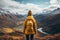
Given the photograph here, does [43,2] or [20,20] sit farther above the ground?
[43,2]

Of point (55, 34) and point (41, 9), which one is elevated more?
point (41, 9)

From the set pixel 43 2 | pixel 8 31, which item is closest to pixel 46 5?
pixel 43 2

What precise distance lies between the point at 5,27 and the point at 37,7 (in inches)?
55.7

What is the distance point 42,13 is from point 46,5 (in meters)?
0.35

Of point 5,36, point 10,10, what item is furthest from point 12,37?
point 10,10

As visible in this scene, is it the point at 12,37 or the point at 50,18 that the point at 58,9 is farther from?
the point at 12,37

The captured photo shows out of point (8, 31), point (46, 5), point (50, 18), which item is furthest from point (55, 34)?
point (8, 31)

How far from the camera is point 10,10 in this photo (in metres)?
8.26

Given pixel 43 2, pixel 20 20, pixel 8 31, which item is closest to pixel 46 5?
pixel 43 2

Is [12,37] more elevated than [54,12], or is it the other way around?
[54,12]

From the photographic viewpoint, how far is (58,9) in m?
8.22

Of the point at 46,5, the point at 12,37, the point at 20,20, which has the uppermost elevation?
the point at 46,5

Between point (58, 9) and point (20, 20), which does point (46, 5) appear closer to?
point (58, 9)

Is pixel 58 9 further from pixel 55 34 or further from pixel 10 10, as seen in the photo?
pixel 10 10
